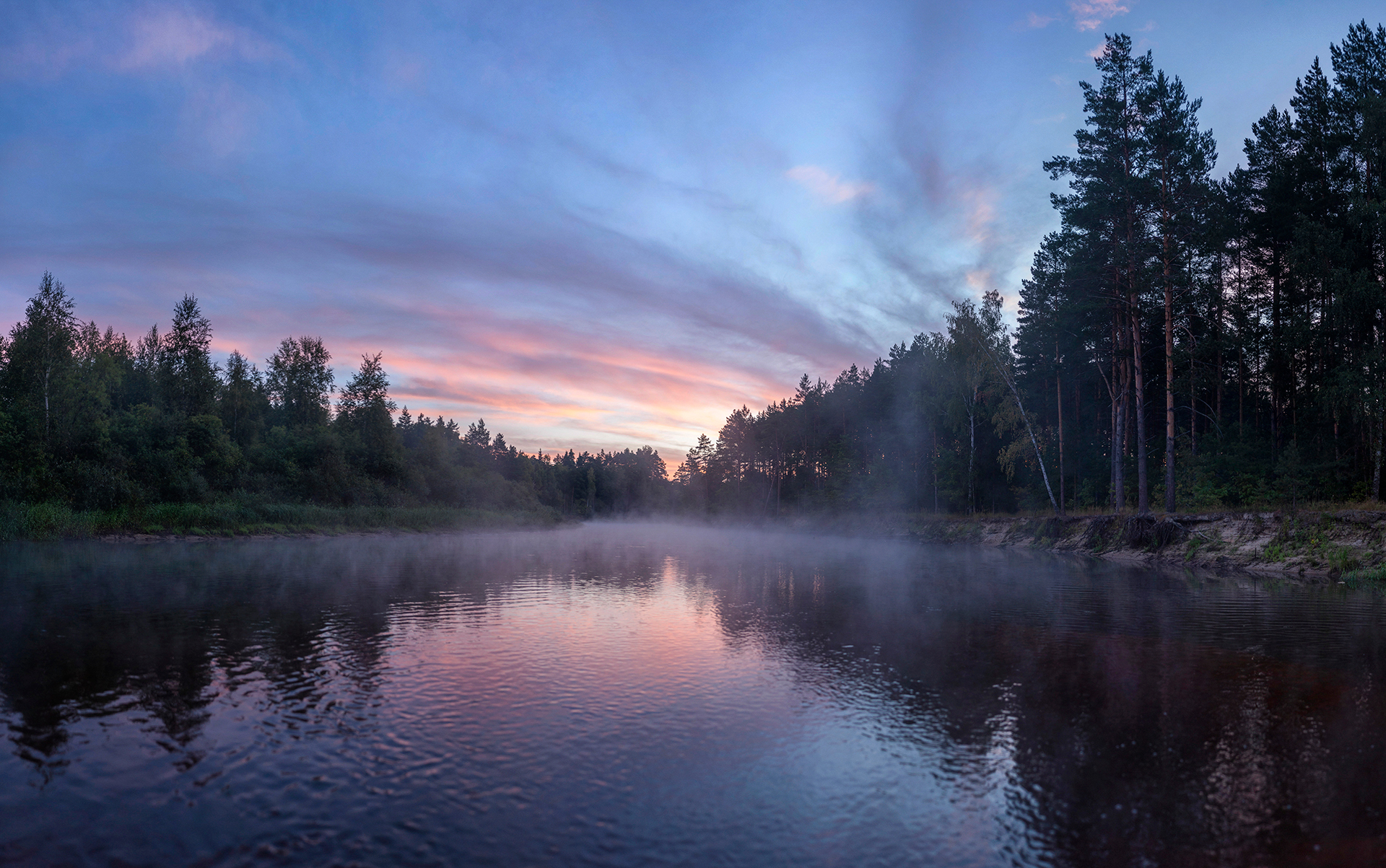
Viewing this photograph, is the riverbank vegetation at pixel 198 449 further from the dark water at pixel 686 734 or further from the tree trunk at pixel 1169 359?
the tree trunk at pixel 1169 359

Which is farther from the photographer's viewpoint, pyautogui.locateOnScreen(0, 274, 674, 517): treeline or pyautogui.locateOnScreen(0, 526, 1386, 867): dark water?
pyautogui.locateOnScreen(0, 274, 674, 517): treeline

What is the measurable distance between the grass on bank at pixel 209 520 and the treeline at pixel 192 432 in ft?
6.90

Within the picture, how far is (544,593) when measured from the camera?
2244 cm

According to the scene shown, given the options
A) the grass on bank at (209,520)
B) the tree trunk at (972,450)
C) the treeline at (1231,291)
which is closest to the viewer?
the treeline at (1231,291)

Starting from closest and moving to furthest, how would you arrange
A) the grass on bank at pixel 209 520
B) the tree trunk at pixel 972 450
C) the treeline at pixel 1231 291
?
the treeline at pixel 1231 291, the grass on bank at pixel 209 520, the tree trunk at pixel 972 450

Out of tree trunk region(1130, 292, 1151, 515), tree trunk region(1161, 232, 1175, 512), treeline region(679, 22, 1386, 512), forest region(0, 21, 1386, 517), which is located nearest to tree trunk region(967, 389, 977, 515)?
forest region(0, 21, 1386, 517)

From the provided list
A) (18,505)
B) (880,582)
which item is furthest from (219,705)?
(18,505)

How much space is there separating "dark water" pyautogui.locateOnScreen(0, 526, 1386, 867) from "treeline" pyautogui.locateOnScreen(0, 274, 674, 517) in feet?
103

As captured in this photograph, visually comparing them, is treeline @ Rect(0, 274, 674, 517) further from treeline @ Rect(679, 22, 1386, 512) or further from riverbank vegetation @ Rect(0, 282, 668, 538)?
treeline @ Rect(679, 22, 1386, 512)

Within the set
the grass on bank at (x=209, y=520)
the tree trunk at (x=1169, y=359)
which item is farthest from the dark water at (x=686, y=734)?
the grass on bank at (x=209, y=520)

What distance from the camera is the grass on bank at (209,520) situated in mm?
37250

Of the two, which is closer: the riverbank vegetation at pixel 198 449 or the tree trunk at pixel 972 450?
the riverbank vegetation at pixel 198 449

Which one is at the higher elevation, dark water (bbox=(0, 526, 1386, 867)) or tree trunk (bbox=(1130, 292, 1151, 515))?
tree trunk (bbox=(1130, 292, 1151, 515))

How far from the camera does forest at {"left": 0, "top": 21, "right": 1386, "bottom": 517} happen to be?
3297 centimetres
